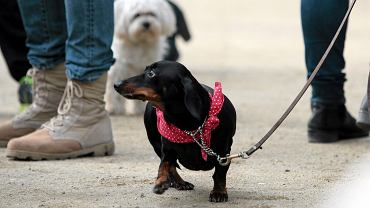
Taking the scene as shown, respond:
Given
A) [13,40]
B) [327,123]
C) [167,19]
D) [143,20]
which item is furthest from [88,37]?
[167,19]

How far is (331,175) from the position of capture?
4.16 m

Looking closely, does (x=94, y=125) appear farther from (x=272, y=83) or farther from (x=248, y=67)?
(x=248, y=67)

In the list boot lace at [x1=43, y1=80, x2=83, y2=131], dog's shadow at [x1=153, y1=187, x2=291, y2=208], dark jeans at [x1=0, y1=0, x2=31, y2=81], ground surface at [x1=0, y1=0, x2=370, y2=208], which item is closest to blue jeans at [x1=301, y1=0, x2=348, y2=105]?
ground surface at [x1=0, y1=0, x2=370, y2=208]

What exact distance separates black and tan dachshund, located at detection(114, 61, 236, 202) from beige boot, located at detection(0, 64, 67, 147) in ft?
4.93

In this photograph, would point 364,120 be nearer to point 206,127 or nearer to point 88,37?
point 206,127

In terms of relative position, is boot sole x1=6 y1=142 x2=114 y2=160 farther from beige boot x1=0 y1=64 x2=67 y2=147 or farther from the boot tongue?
beige boot x1=0 y1=64 x2=67 y2=147

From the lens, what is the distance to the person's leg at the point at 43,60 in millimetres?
4914

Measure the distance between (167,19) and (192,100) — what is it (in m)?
4.25

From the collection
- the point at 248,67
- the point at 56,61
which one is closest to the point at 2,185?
the point at 56,61

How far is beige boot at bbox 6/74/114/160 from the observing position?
181 inches

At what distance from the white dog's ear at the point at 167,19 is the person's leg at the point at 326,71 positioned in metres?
2.62

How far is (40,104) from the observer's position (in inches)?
199

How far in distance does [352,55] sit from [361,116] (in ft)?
22.0

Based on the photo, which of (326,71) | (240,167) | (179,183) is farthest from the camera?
(326,71)
